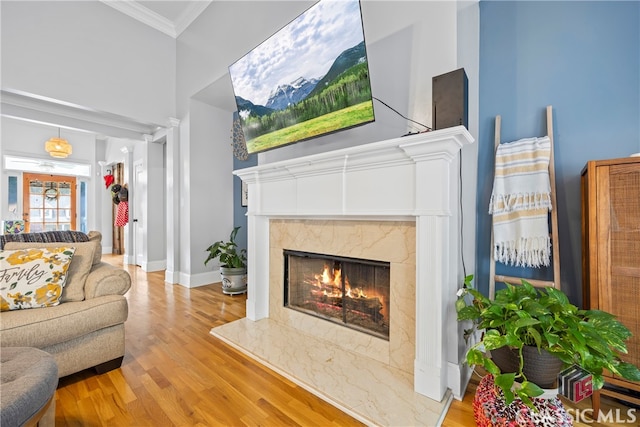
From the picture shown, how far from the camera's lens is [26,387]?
0.93 metres

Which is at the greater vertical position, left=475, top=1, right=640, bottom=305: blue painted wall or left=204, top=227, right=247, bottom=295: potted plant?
left=475, top=1, right=640, bottom=305: blue painted wall

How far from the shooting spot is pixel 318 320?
86.0 inches

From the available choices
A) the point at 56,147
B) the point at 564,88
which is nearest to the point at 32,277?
the point at 564,88

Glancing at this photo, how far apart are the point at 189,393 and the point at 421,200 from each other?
1.67m

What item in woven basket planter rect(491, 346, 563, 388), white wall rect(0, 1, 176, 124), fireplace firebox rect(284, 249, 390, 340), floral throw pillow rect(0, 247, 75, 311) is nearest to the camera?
woven basket planter rect(491, 346, 563, 388)

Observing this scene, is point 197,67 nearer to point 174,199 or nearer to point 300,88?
point 174,199

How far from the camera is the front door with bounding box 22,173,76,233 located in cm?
627

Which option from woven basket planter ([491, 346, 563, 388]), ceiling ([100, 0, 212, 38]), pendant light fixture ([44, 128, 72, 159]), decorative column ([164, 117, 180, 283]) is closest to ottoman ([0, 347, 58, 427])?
woven basket planter ([491, 346, 563, 388])

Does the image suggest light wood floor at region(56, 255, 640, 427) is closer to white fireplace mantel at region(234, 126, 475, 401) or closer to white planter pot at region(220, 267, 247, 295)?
white fireplace mantel at region(234, 126, 475, 401)

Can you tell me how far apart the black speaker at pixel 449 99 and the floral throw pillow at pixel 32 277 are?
2398 millimetres

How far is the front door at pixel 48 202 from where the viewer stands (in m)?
6.27

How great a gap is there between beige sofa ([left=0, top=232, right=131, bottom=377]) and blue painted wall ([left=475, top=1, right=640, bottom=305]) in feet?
7.92

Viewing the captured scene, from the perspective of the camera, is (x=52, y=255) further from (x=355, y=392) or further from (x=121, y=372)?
(x=355, y=392)

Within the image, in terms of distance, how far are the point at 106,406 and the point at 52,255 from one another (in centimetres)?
98
